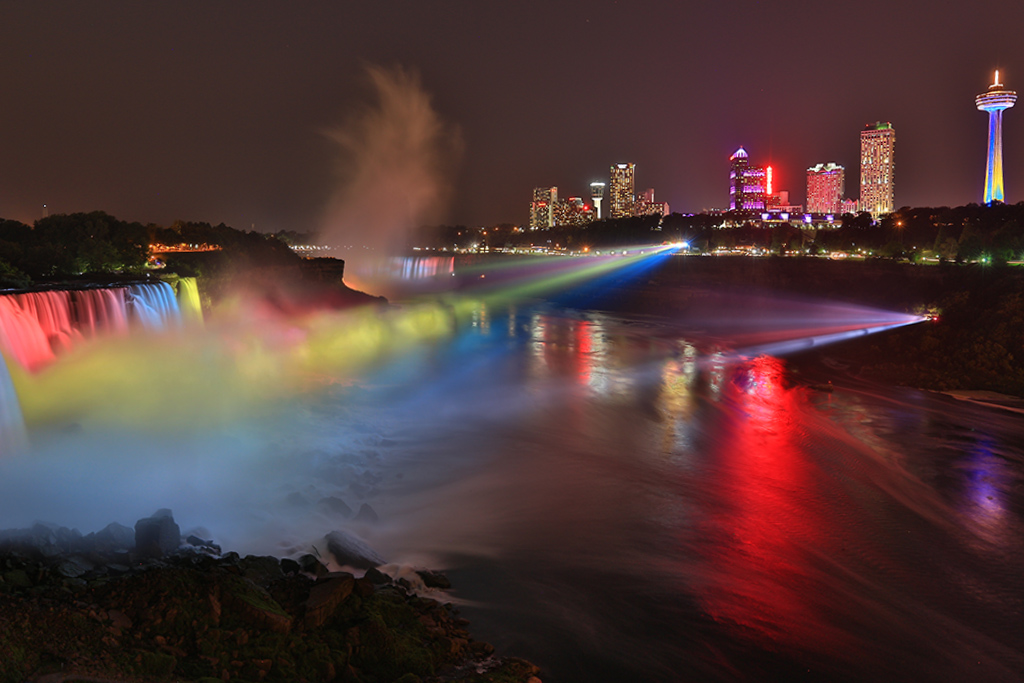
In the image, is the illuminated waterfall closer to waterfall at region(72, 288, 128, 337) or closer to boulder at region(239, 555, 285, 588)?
waterfall at region(72, 288, 128, 337)

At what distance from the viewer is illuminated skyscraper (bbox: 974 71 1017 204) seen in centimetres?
9238

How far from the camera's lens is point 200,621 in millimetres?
6930

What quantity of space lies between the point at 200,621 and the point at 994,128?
396ft

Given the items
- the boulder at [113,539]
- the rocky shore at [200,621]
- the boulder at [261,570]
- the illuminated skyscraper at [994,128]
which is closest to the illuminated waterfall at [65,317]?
the boulder at [113,539]

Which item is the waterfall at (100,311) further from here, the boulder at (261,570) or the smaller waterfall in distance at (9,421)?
the boulder at (261,570)

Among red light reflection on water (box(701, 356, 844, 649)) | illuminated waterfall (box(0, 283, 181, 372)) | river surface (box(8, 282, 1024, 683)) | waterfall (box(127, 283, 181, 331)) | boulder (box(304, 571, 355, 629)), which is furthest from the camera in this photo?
waterfall (box(127, 283, 181, 331))

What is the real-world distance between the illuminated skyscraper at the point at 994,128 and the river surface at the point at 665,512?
94.4 m

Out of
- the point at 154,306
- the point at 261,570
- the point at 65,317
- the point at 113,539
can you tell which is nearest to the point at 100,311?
the point at 65,317

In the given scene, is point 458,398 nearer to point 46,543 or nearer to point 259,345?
point 259,345

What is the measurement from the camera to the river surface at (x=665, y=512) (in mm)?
8742

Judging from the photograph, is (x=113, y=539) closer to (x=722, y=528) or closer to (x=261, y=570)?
(x=261, y=570)

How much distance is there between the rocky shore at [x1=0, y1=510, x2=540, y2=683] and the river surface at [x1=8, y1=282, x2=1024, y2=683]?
1200mm

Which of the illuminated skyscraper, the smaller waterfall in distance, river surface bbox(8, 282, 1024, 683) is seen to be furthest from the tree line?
the illuminated skyscraper

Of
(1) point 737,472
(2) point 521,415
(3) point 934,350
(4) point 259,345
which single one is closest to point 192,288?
(4) point 259,345
